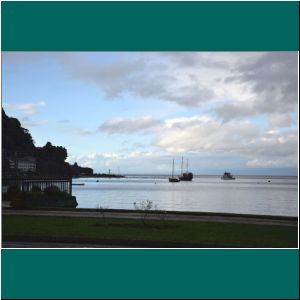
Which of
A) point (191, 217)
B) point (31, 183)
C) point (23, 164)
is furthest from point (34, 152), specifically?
point (191, 217)

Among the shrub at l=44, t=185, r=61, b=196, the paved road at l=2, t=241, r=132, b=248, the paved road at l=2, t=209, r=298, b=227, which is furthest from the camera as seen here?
the shrub at l=44, t=185, r=61, b=196

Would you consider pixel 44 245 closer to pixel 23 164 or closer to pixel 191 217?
pixel 191 217

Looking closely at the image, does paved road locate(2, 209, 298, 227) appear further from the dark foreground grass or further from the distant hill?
the distant hill

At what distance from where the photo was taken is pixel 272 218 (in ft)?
54.4

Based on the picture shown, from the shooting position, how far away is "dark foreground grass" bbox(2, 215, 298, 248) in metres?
11.7

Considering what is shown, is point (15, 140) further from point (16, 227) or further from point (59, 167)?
point (16, 227)

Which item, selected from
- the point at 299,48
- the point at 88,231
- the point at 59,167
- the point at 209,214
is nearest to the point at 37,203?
the point at 209,214

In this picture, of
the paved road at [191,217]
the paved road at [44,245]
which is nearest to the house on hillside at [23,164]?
the paved road at [191,217]

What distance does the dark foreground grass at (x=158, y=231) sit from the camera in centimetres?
1167

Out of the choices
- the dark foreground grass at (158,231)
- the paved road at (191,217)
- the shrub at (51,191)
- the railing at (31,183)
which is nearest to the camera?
the dark foreground grass at (158,231)

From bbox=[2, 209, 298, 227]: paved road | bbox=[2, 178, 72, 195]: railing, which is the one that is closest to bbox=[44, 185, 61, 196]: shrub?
bbox=[2, 178, 72, 195]: railing

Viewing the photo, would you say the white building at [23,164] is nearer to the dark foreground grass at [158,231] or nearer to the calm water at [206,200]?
the calm water at [206,200]

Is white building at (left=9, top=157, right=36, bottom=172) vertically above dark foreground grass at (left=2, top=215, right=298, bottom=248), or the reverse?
white building at (left=9, top=157, right=36, bottom=172)

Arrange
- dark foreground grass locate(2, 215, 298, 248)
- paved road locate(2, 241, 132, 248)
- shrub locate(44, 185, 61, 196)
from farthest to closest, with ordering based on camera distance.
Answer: shrub locate(44, 185, 61, 196), dark foreground grass locate(2, 215, 298, 248), paved road locate(2, 241, 132, 248)
